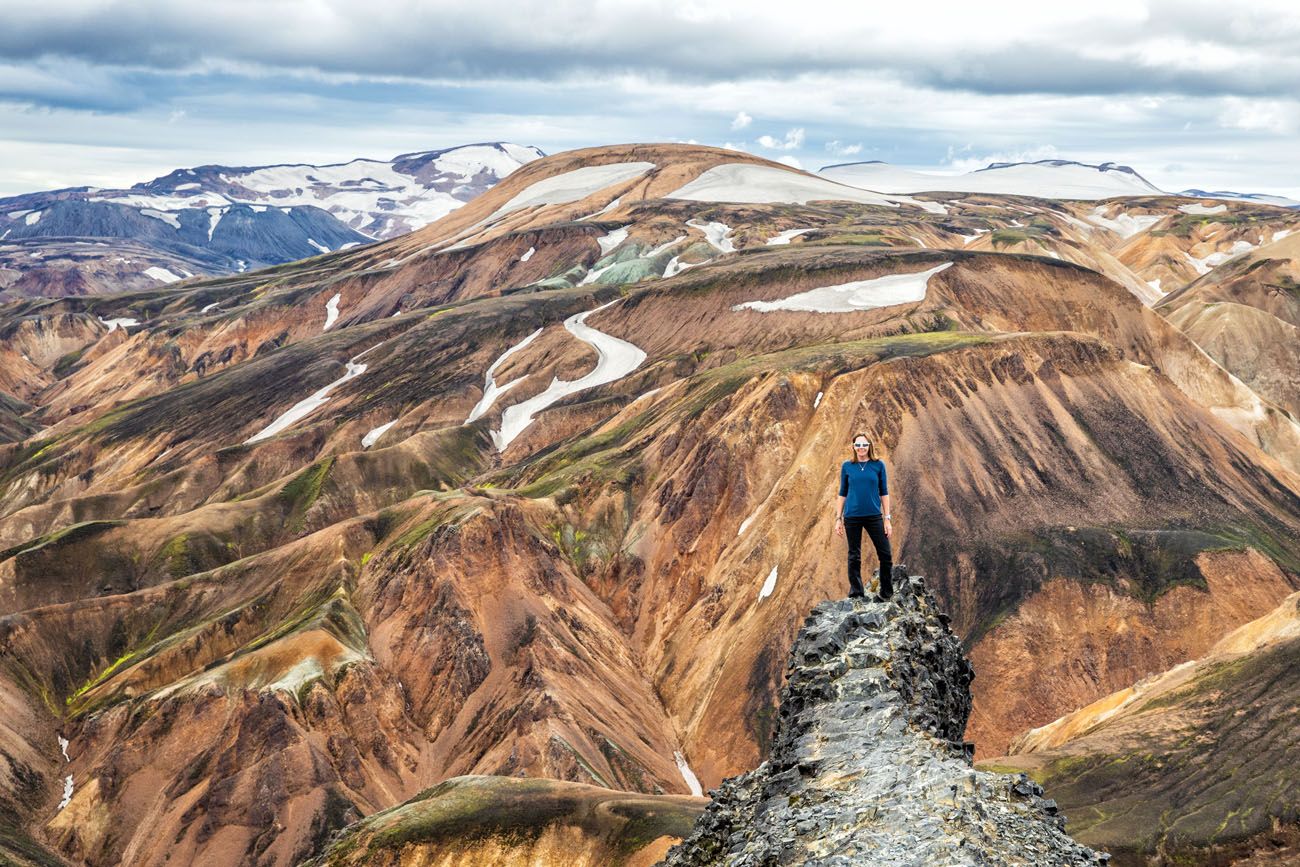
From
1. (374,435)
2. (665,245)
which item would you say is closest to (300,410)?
(374,435)

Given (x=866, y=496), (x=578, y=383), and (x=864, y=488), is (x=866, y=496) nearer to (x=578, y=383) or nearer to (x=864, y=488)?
(x=864, y=488)

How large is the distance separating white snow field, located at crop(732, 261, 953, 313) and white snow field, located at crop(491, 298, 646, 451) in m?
13.8

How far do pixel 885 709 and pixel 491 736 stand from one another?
153 feet

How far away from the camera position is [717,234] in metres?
184

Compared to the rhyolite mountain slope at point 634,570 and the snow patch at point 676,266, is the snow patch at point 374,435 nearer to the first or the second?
the rhyolite mountain slope at point 634,570

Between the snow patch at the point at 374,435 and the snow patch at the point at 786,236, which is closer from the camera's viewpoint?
the snow patch at the point at 374,435

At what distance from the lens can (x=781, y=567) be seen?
69.2 metres

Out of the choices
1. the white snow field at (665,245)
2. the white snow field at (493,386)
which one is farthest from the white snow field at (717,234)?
the white snow field at (493,386)

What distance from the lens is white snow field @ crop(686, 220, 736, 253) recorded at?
173875 mm

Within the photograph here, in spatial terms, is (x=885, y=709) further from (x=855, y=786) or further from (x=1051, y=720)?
(x=1051, y=720)

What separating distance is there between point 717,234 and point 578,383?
7197cm

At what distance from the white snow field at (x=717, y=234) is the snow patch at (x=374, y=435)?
6894cm

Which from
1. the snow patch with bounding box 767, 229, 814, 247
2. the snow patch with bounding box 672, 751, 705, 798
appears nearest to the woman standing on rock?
the snow patch with bounding box 672, 751, 705, 798

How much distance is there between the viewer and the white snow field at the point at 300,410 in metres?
128
